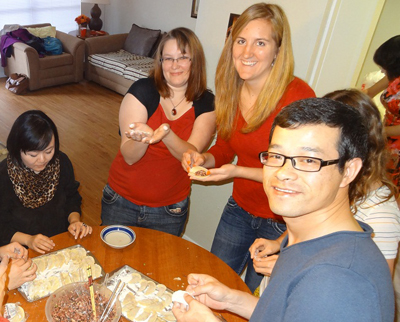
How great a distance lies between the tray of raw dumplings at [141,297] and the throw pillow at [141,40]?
549 cm

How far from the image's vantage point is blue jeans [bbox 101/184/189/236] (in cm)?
191

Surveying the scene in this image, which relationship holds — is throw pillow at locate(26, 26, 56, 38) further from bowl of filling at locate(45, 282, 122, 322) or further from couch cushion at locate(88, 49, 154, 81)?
bowl of filling at locate(45, 282, 122, 322)

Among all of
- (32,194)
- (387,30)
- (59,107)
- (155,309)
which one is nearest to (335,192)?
(155,309)

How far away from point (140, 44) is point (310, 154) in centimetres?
605

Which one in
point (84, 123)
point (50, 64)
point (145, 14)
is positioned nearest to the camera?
point (84, 123)

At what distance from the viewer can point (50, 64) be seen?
5777 mm

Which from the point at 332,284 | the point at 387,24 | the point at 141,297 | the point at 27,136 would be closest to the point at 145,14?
the point at 387,24

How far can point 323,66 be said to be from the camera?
2072 millimetres

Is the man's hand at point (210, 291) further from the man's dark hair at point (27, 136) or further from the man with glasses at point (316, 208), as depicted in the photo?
the man's dark hair at point (27, 136)

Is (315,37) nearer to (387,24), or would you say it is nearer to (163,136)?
(163,136)

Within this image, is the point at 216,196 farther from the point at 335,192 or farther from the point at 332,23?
the point at 335,192

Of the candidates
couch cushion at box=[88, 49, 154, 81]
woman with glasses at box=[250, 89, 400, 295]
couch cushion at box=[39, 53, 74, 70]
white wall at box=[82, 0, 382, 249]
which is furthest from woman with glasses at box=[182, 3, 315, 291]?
couch cushion at box=[39, 53, 74, 70]

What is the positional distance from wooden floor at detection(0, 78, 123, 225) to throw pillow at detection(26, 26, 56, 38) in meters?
0.90

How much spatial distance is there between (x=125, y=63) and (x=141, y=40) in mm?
775
